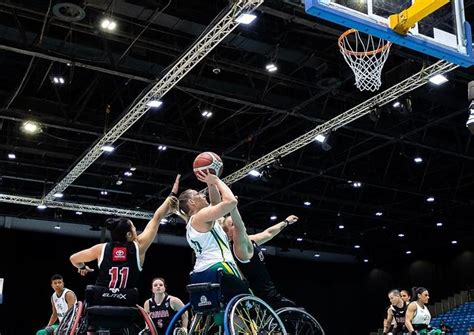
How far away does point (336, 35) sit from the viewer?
11.8 meters

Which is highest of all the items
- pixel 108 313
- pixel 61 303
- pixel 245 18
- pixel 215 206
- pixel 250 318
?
pixel 245 18

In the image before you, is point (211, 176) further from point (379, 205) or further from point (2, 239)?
point (2, 239)

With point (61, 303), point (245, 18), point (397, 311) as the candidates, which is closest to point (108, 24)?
point (245, 18)

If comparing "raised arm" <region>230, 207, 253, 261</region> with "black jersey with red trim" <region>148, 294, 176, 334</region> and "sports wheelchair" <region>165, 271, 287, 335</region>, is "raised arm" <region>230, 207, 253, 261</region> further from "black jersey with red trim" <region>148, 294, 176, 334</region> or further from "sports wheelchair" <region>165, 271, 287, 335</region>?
"black jersey with red trim" <region>148, 294, 176, 334</region>

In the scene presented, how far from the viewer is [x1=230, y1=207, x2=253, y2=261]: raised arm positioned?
469cm

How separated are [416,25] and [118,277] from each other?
3979 mm

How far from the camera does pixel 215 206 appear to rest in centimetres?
444

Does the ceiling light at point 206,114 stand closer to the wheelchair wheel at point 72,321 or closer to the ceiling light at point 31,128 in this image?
the ceiling light at point 31,128

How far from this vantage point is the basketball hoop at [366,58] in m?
10.2

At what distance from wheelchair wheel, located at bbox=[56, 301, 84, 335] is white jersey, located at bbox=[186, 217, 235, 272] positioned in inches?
44.4

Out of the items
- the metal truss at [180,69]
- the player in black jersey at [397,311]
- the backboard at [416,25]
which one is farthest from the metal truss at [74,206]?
the backboard at [416,25]

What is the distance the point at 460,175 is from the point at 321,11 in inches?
589

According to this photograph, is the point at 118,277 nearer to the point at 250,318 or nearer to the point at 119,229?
the point at 119,229

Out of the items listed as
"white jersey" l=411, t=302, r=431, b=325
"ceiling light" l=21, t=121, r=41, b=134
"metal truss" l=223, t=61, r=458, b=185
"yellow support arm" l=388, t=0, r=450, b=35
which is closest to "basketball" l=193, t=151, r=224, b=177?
"yellow support arm" l=388, t=0, r=450, b=35
